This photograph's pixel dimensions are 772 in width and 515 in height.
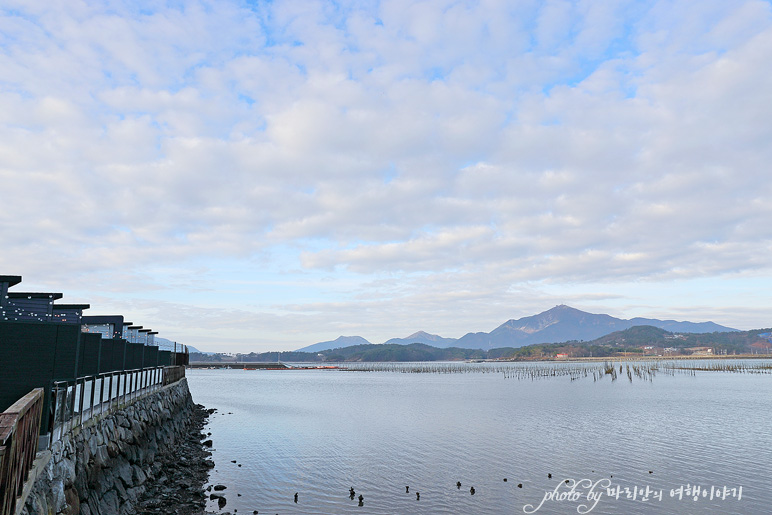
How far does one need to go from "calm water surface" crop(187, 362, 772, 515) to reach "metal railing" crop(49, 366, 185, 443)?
6387 mm

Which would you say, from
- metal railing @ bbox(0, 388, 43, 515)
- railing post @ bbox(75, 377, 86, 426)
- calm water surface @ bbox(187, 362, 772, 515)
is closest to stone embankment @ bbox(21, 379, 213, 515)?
railing post @ bbox(75, 377, 86, 426)

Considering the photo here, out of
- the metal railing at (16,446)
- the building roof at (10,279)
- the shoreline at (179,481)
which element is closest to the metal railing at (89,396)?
the metal railing at (16,446)

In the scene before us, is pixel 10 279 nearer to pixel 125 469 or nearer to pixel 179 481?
pixel 125 469

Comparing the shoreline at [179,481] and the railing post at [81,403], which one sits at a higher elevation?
the railing post at [81,403]

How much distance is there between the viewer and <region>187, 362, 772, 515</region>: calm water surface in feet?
68.2

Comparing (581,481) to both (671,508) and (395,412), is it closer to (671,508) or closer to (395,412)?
(671,508)

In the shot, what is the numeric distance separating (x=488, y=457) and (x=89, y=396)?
70.8 feet

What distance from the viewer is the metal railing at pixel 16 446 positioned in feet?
24.1

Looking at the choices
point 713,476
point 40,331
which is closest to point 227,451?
point 40,331

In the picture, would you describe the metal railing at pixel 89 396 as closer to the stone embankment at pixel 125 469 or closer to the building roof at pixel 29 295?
the stone embankment at pixel 125 469

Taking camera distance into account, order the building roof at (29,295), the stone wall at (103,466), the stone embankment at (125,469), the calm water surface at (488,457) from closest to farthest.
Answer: the stone wall at (103,466) < the stone embankment at (125,469) < the calm water surface at (488,457) < the building roof at (29,295)

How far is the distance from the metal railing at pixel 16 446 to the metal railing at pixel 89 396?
208 cm

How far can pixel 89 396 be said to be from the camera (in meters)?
17.2

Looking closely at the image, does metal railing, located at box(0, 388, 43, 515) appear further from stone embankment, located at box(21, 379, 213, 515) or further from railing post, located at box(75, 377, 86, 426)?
railing post, located at box(75, 377, 86, 426)
